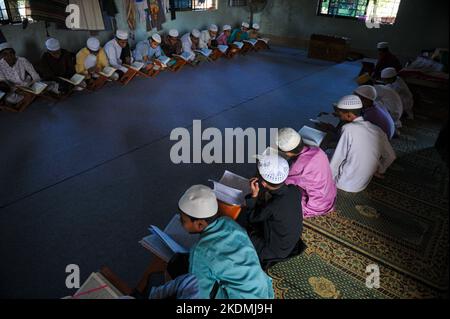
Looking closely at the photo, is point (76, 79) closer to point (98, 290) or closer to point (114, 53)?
point (114, 53)

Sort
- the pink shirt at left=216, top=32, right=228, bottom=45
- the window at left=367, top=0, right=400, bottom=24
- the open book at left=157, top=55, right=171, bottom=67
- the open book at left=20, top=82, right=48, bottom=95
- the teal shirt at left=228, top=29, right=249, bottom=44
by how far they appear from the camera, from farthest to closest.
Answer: the teal shirt at left=228, top=29, right=249, bottom=44, the pink shirt at left=216, top=32, right=228, bottom=45, the window at left=367, top=0, right=400, bottom=24, the open book at left=157, top=55, right=171, bottom=67, the open book at left=20, top=82, right=48, bottom=95

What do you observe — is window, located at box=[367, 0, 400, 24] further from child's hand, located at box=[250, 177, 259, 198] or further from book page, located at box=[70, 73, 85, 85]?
child's hand, located at box=[250, 177, 259, 198]

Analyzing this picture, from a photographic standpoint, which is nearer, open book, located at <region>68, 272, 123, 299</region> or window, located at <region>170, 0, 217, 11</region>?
open book, located at <region>68, 272, 123, 299</region>

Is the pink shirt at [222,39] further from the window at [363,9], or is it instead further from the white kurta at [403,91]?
the white kurta at [403,91]

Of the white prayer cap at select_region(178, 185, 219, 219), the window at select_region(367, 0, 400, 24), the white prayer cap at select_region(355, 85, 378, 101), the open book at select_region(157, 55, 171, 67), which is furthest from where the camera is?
the window at select_region(367, 0, 400, 24)

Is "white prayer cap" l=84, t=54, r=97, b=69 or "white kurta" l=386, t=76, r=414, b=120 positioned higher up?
"white prayer cap" l=84, t=54, r=97, b=69

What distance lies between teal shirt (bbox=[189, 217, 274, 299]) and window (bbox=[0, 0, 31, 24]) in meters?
5.39

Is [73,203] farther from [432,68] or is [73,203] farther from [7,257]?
[432,68]

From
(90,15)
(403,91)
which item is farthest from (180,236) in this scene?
(90,15)

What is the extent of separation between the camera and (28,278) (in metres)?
2.14

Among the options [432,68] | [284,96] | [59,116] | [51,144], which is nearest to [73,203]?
[51,144]

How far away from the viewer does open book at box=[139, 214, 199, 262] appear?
1.74 metres

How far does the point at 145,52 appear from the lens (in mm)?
6438

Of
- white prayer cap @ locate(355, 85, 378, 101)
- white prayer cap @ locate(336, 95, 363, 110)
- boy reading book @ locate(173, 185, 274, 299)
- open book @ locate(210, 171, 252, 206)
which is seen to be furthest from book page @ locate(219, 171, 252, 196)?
white prayer cap @ locate(355, 85, 378, 101)
